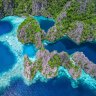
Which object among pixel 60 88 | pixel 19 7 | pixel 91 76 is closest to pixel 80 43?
pixel 91 76

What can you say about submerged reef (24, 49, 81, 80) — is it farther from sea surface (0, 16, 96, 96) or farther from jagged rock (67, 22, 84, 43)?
jagged rock (67, 22, 84, 43)

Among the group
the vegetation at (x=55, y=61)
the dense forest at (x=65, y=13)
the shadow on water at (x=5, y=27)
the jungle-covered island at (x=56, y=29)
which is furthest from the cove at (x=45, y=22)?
the vegetation at (x=55, y=61)

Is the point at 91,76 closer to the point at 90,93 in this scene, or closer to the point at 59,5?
the point at 90,93

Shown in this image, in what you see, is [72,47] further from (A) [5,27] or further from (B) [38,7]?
(A) [5,27]

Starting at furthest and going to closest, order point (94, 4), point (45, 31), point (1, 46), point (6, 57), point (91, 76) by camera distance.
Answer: point (94, 4) < point (45, 31) < point (1, 46) < point (6, 57) < point (91, 76)

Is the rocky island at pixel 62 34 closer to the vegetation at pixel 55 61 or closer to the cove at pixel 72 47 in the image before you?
the vegetation at pixel 55 61

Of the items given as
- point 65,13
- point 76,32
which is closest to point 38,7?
point 65,13
